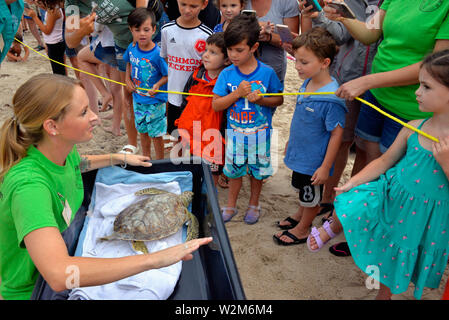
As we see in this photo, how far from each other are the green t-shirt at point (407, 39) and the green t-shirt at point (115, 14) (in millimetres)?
2152

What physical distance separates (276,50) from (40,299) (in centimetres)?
237

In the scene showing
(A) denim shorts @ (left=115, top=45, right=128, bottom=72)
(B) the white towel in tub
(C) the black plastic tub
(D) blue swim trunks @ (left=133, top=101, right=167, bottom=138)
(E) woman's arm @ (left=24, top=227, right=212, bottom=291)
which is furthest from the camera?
(A) denim shorts @ (left=115, top=45, right=128, bottom=72)

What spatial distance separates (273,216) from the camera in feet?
9.67

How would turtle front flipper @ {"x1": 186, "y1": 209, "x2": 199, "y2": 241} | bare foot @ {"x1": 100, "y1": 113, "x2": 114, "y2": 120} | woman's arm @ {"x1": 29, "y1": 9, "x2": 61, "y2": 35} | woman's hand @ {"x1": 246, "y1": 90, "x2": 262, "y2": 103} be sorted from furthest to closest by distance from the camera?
bare foot @ {"x1": 100, "y1": 113, "x2": 114, "y2": 120}
woman's arm @ {"x1": 29, "y1": 9, "x2": 61, "y2": 35}
woman's hand @ {"x1": 246, "y1": 90, "x2": 262, "y2": 103}
turtle front flipper @ {"x1": 186, "y1": 209, "x2": 199, "y2": 241}

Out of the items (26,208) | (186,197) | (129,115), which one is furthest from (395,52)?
(129,115)

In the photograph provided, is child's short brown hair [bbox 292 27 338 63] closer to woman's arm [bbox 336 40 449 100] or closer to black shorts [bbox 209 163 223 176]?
woman's arm [bbox 336 40 449 100]

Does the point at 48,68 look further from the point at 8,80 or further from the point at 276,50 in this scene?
the point at 276,50

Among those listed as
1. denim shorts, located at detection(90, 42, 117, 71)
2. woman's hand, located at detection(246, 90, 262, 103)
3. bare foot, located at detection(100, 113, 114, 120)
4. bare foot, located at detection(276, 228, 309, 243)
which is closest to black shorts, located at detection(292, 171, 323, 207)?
bare foot, located at detection(276, 228, 309, 243)

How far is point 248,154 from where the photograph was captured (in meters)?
2.63

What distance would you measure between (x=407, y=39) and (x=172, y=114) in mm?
2179

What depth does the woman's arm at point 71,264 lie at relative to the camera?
1.23 m

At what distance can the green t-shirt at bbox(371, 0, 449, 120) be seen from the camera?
183cm

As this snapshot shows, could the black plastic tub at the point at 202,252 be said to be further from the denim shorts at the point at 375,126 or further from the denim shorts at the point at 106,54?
the denim shorts at the point at 106,54
